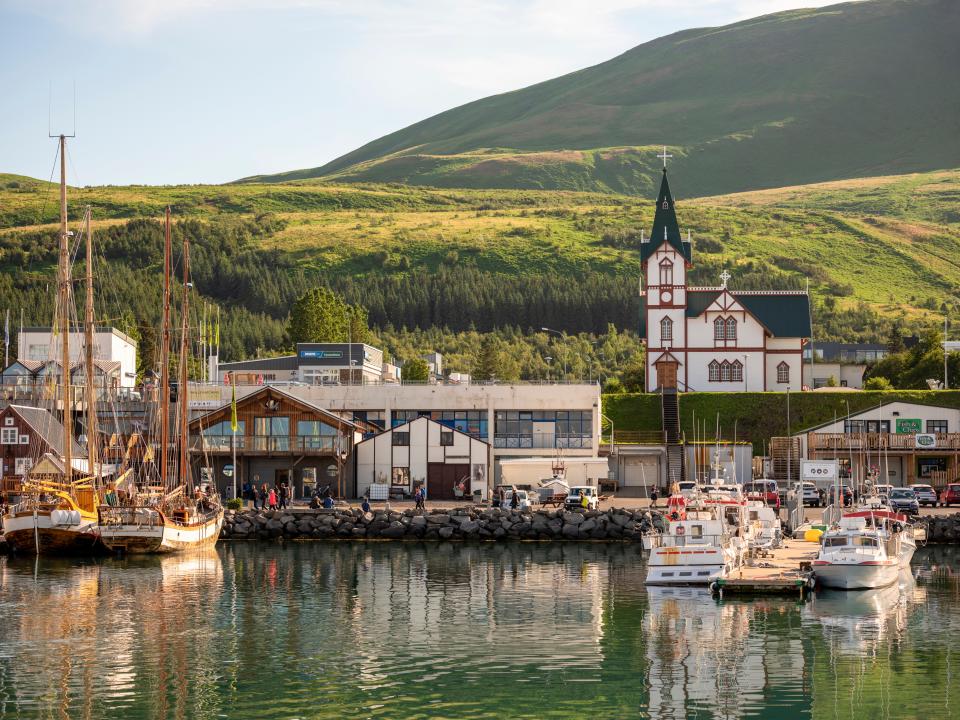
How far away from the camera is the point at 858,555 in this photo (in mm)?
51500

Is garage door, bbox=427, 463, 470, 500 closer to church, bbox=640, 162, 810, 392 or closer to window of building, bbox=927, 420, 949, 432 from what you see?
church, bbox=640, 162, 810, 392

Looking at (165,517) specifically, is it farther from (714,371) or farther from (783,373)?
(783,373)

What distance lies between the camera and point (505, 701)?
108ft

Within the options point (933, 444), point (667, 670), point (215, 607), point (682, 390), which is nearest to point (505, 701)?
point (667, 670)

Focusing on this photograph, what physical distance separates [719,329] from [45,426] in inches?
2140

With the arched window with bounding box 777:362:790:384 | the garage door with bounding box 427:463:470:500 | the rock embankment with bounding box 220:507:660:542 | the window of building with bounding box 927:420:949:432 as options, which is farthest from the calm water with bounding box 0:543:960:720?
the arched window with bounding box 777:362:790:384

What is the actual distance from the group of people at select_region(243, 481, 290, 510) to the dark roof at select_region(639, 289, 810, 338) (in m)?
42.4

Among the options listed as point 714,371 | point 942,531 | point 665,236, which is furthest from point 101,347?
point 942,531

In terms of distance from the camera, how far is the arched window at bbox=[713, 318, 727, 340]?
112 meters

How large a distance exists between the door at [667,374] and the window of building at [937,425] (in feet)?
78.2

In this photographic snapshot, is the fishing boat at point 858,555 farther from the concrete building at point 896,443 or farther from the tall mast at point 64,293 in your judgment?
the tall mast at point 64,293

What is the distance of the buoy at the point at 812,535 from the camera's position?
6681 cm

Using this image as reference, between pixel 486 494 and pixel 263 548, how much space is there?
19666mm

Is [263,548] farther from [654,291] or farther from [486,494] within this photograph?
[654,291]
